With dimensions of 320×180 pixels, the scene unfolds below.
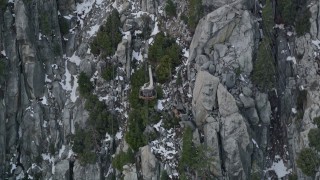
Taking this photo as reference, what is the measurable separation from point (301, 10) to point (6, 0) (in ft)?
112

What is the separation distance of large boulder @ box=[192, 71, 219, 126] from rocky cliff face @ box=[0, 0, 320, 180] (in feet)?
0.34

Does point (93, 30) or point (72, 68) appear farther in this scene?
point (93, 30)

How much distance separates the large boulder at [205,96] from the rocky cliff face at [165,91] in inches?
4.1

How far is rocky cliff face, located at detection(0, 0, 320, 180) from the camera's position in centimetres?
5475

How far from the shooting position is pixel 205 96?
180ft

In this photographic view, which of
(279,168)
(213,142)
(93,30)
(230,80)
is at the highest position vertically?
(93,30)

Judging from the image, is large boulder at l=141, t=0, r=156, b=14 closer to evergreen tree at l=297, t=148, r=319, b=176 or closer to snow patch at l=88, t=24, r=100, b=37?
snow patch at l=88, t=24, r=100, b=37

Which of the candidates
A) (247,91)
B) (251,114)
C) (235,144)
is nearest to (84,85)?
(247,91)

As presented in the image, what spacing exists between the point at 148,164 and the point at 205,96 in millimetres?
9096

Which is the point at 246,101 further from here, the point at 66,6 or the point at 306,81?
the point at 66,6

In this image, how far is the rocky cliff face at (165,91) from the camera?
54.8 m

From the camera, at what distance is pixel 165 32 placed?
61.4 m

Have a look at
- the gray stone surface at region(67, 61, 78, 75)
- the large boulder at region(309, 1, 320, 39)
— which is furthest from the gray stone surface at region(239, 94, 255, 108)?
the gray stone surface at region(67, 61, 78, 75)

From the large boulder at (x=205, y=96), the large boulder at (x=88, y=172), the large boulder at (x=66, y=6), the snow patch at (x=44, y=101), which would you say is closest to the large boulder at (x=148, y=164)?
the large boulder at (x=205, y=96)
